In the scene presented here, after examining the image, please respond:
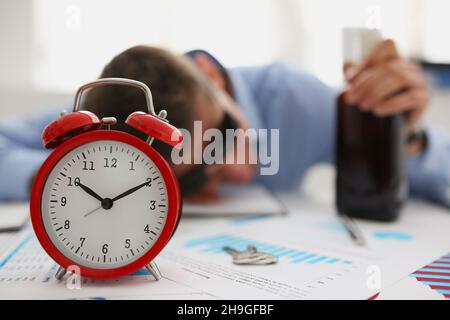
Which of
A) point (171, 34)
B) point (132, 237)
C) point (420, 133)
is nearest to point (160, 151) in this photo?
point (132, 237)

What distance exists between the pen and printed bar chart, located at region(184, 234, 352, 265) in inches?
3.0

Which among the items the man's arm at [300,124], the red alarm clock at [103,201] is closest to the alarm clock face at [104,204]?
the red alarm clock at [103,201]

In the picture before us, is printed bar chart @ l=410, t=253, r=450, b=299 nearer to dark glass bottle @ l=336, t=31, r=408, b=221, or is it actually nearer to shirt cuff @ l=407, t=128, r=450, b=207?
dark glass bottle @ l=336, t=31, r=408, b=221

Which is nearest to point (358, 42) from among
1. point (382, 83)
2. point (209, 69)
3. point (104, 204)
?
point (382, 83)

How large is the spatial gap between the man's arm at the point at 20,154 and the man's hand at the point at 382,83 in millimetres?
473

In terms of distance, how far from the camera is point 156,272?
0.40 meters

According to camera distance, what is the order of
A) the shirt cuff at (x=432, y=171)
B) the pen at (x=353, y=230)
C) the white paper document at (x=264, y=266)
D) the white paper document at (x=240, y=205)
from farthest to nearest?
1. the shirt cuff at (x=432, y=171)
2. the white paper document at (x=240, y=205)
3. the pen at (x=353, y=230)
4. the white paper document at (x=264, y=266)

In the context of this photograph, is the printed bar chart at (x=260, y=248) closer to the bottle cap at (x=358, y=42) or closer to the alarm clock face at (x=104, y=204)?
the alarm clock face at (x=104, y=204)

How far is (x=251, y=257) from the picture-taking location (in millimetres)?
464

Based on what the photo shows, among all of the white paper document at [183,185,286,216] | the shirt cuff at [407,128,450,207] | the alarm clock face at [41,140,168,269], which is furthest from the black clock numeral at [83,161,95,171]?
the shirt cuff at [407,128,450,207]

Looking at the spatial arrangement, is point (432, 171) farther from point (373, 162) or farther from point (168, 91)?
point (168, 91)

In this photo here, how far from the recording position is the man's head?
1.35ft

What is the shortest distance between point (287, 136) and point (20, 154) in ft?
1.72

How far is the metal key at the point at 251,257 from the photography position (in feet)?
1.48
